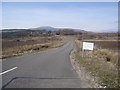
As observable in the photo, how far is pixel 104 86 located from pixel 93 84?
516 mm

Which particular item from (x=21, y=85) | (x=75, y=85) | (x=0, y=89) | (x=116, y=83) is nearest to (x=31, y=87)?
(x=21, y=85)

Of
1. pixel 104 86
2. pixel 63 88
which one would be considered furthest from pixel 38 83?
pixel 104 86

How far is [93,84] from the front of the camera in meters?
7.80

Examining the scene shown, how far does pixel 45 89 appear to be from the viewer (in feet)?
21.7

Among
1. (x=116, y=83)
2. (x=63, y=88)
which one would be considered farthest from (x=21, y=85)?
(x=116, y=83)

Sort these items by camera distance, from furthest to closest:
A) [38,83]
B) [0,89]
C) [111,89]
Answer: [38,83] < [111,89] < [0,89]

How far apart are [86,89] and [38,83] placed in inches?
77.0

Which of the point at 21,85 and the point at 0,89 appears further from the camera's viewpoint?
the point at 21,85

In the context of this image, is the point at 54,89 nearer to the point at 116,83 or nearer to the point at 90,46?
the point at 116,83

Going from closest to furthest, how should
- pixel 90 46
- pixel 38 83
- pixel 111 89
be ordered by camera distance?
pixel 111 89
pixel 38 83
pixel 90 46

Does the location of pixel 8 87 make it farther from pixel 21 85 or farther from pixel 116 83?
pixel 116 83

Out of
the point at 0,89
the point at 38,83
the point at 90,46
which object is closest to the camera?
the point at 0,89

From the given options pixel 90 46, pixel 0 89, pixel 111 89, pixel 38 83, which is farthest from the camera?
pixel 90 46

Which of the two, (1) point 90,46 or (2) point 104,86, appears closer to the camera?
(2) point 104,86
